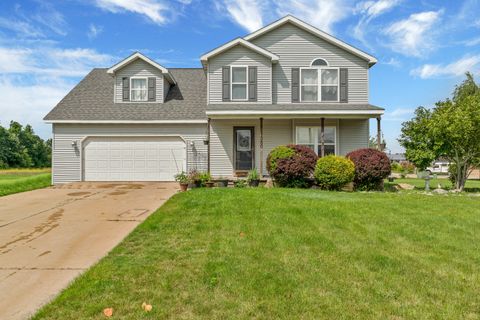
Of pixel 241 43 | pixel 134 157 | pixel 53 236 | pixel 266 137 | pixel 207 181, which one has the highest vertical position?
pixel 241 43

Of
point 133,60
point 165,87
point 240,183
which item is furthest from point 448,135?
point 133,60

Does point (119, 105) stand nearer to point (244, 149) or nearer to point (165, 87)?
point (165, 87)

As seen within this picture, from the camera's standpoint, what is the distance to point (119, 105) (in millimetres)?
16719

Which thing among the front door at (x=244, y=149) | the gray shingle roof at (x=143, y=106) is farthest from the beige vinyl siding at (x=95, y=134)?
the front door at (x=244, y=149)

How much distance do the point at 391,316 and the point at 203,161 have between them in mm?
13590

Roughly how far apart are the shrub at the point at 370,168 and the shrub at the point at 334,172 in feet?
1.61

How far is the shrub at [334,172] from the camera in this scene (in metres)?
12.2

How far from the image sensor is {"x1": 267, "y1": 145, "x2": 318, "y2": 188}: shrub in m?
12.5

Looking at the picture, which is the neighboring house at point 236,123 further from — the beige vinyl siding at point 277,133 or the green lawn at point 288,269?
the green lawn at point 288,269

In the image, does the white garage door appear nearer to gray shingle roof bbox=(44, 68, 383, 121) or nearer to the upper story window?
gray shingle roof bbox=(44, 68, 383, 121)

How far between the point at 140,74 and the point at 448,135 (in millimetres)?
14828

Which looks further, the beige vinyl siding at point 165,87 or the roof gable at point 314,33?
the beige vinyl siding at point 165,87

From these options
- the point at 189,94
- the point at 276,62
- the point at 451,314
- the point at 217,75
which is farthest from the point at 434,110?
the point at 451,314

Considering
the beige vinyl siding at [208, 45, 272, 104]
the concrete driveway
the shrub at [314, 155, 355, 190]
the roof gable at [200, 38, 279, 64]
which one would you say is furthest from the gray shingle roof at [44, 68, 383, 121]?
the concrete driveway
